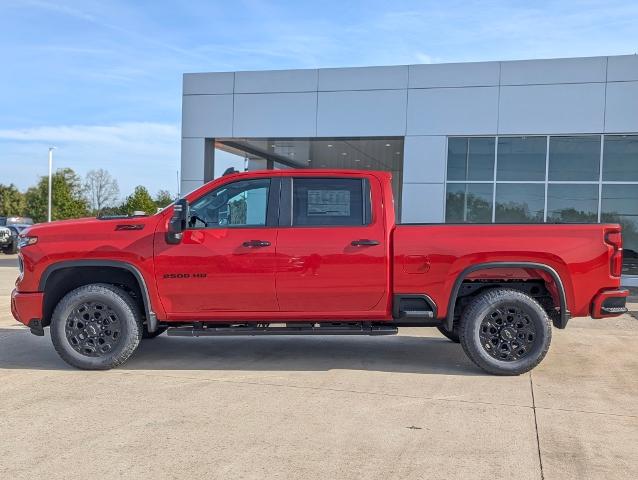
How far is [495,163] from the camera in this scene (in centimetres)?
1636

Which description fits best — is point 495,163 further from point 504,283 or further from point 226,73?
point 504,283

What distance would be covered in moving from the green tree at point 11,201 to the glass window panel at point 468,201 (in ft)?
201

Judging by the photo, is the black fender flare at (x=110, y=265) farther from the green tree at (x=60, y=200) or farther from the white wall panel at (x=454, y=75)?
the green tree at (x=60, y=200)

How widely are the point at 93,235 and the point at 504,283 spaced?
13.3ft

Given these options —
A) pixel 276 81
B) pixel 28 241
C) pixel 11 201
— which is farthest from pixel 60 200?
pixel 28 241

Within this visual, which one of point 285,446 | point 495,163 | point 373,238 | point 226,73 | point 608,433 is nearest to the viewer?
point 285,446

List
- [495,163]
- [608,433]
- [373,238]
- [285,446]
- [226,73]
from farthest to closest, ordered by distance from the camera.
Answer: [226,73]
[495,163]
[373,238]
[608,433]
[285,446]

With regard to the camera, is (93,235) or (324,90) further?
(324,90)

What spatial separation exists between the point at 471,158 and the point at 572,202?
110 inches

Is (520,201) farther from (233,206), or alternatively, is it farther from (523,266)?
(233,206)

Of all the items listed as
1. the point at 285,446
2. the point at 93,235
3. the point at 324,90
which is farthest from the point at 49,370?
the point at 324,90

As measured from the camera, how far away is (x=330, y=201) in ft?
20.4

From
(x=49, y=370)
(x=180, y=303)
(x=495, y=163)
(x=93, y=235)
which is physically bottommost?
(x=49, y=370)

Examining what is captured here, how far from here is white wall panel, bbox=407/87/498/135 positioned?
53.1ft
